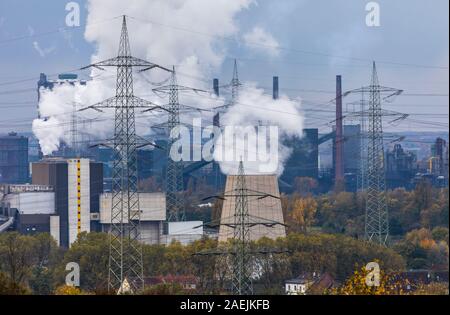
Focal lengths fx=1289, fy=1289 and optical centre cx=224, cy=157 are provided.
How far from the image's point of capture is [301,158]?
1101 inches

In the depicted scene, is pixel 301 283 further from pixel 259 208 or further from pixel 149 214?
pixel 149 214

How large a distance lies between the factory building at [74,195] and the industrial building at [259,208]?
13.5 ft

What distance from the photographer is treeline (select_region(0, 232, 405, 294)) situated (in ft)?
51.3

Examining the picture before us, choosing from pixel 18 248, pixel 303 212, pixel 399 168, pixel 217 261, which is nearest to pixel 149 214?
pixel 18 248

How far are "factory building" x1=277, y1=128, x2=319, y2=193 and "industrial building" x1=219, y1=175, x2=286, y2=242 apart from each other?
31.3ft

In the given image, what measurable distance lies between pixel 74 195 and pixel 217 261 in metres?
6.04

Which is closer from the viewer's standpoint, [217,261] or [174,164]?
[217,261]

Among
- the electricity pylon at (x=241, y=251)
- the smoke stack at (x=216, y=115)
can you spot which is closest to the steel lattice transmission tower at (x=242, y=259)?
the electricity pylon at (x=241, y=251)

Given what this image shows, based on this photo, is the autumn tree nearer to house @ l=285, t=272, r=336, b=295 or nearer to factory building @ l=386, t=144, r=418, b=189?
factory building @ l=386, t=144, r=418, b=189

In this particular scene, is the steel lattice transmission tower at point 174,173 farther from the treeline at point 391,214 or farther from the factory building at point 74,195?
the treeline at point 391,214

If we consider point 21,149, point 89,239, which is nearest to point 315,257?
point 89,239

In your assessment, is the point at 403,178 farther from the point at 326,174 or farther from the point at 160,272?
the point at 160,272

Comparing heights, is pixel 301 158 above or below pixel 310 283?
above

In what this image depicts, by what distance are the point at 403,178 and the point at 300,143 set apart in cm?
267
